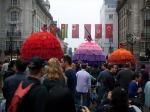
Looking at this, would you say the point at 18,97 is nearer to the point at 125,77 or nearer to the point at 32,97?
the point at 32,97

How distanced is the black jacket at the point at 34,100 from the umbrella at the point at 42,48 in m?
6.54

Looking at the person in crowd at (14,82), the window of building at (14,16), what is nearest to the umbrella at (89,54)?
the person in crowd at (14,82)

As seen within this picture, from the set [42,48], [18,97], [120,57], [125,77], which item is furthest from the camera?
[120,57]

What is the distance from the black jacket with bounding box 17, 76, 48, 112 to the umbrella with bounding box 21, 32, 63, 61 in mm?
6536

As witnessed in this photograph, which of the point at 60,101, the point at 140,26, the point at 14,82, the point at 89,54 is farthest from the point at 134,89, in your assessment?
the point at 140,26

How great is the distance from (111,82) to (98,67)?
521 inches

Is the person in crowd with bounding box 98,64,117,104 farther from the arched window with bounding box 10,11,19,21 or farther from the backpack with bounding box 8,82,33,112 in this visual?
the arched window with bounding box 10,11,19,21

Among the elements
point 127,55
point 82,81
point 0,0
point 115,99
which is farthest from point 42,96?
point 0,0

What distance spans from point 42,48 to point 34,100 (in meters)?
6.88

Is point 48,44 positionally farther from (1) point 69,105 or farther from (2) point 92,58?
(2) point 92,58

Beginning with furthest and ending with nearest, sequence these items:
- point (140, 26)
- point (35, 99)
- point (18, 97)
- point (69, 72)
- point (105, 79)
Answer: point (140, 26), point (69, 72), point (105, 79), point (18, 97), point (35, 99)

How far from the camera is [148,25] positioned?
251ft

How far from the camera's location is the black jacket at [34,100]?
666 centimetres

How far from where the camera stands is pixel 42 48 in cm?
1355
